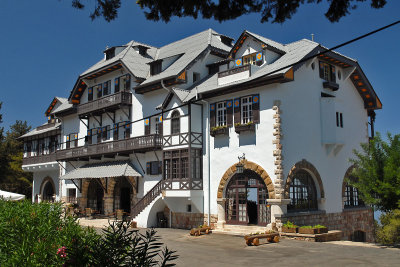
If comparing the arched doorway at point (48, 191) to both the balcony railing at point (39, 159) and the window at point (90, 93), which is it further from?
the window at point (90, 93)

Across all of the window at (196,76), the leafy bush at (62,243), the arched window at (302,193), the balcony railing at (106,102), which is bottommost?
the leafy bush at (62,243)

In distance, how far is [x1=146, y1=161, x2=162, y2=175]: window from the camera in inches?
1113

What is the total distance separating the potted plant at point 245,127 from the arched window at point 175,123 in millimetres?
4179

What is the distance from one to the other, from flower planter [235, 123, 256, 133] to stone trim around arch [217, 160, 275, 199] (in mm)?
1663

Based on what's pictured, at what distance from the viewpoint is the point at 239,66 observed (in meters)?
24.1

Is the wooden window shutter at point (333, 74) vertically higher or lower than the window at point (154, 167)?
higher

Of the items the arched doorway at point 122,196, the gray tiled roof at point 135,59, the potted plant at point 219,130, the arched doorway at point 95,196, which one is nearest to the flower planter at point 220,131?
the potted plant at point 219,130

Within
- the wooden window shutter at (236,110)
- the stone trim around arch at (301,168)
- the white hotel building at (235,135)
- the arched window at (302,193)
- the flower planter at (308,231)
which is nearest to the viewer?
the flower planter at (308,231)

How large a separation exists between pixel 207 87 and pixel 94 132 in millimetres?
12803

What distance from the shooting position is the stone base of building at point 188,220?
2527 centimetres

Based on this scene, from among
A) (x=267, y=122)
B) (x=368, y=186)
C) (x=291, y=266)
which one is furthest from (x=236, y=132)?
(x=291, y=266)

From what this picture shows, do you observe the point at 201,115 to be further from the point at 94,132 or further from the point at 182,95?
the point at 94,132

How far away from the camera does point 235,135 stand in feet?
A: 78.8

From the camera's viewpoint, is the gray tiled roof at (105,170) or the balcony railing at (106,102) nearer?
the gray tiled roof at (105,170)
